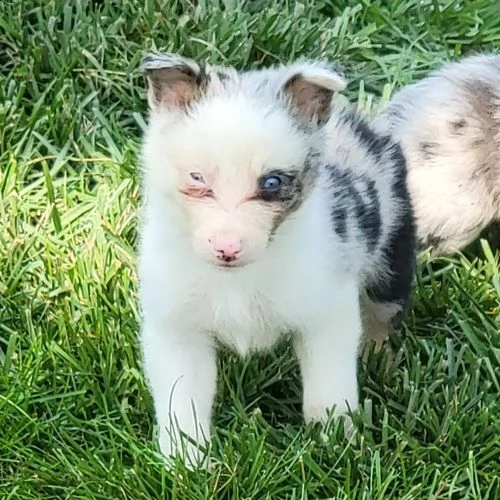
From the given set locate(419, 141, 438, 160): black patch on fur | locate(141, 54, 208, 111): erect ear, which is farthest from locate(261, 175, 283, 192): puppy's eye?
locate(419, 141, 438, 160): black patch on fur

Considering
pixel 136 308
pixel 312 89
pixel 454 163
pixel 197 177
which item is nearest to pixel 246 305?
pixel 197 177

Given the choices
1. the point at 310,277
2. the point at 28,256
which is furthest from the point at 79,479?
the point at 28,256

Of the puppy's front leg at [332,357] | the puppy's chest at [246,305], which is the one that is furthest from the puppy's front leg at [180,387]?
the puppy's front leg at [332,357]

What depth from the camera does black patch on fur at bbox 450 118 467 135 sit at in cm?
501

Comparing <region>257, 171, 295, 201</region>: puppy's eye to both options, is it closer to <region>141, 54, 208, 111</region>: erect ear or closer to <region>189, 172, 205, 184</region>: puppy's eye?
<region>189, 172, 205, 184</region>: puppy's eye

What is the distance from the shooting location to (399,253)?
14.2 ft

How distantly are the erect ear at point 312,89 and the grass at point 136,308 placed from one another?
3.16ft

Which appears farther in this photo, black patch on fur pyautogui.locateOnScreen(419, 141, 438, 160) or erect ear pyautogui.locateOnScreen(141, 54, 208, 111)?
black patch on fur pyautogui.locateOnScreen(419, 141, 438, 160)

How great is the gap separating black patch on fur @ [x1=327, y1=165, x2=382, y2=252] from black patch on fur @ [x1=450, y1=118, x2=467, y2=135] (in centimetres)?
104

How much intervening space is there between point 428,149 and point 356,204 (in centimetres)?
121

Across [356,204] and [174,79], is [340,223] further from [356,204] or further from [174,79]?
[174,79]

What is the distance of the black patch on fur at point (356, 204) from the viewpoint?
3795 mm

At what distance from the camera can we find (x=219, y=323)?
3.71m

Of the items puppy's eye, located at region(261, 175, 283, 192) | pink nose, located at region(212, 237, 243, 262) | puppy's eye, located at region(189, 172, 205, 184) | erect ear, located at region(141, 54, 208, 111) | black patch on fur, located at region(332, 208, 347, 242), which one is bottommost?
black patch on fur, located at region(332, 208, 347, 242)
